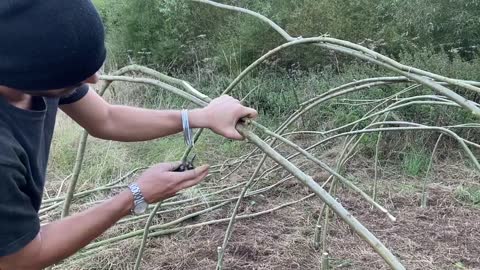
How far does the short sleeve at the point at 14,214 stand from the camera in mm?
1237

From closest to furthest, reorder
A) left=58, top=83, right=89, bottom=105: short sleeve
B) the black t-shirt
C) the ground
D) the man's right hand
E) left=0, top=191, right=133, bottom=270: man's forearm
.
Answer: the black t-shirt
left=0, top=191, right=133, bottom=270: man's forearm
the man's right hand
left=58, top=83, right=89, bottom=105: short sleeve
the ground

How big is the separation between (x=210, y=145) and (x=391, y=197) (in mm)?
1599

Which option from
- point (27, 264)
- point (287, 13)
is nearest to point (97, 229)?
point (27, 264)

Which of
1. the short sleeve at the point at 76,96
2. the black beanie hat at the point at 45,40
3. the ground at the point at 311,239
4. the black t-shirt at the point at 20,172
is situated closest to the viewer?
the black beanie hat at the point at 45,40

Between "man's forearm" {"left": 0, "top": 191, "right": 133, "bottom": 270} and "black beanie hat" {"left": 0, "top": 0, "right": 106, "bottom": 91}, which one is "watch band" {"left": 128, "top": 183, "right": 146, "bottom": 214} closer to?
"man's forearm" {"left": 0, "top": 191, "right": 133, "bottom": 270}

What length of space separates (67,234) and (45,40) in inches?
18.4

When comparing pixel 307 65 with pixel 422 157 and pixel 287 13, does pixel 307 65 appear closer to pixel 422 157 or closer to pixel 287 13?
pixel 287 13

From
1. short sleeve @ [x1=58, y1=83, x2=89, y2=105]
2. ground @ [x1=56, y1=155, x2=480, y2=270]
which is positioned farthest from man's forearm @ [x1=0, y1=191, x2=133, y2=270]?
ground @ [x1=56, y1=155, x2=480, y2=270]

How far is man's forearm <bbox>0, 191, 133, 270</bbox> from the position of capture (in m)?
1.35

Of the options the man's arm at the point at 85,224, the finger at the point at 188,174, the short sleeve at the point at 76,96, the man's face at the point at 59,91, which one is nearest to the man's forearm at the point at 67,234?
the man's arm at the point at 85,224

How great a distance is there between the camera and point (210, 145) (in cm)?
506

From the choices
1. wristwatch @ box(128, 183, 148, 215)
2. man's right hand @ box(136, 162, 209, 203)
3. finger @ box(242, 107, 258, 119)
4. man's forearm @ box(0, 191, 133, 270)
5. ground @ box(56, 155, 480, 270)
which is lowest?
ground @ box(56, 155, 480, 270)

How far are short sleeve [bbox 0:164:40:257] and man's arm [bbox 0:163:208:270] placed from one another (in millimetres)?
27

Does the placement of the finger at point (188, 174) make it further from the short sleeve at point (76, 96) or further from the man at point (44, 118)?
the short sleeve at point (76, 96)
